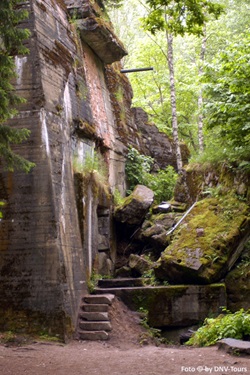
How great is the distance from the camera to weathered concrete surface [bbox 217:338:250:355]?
6.17m

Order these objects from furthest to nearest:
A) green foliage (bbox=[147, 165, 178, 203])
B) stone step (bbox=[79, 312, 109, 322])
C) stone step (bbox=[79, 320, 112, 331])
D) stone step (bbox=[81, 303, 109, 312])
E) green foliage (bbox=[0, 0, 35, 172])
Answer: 1. green foliage (bbox=[147, 165, 178, 203])
2. stone step (bbox=[81, 303, 109, 312])
3. stone step (bbox=[79, 312, 109, 322])
4. stone step (bbox=[79, 320, 112, 331])
5. green foliage (bbox=[0, 0, 35, 172])

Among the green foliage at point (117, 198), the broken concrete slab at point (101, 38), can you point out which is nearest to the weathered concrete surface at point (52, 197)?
the broken concrete slab at point (101, 38)

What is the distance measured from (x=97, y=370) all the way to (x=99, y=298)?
361 centimetres

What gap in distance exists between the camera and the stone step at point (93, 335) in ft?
27.8

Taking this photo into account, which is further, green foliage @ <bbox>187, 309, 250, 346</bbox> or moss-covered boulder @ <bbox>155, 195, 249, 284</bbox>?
moss-covered boulder @ <bbox>155, 195, 249, 284</bbox>

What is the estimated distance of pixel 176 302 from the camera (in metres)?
10.1

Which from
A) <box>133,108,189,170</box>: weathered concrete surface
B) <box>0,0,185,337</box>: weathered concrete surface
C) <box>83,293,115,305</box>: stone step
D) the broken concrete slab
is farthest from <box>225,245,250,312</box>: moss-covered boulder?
<box>133,108,189,170</box>: weathered concrete surface

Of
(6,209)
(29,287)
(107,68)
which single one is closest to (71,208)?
(6,209)

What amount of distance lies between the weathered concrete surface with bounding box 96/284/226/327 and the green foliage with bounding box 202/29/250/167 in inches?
151

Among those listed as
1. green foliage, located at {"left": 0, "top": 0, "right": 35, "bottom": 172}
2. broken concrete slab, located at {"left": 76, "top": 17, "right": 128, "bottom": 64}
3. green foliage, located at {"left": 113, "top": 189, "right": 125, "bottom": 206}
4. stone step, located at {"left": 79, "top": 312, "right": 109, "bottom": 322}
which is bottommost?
stone step, located at {"left": 79, "top": 312, "right": 109, "bottom": 322}

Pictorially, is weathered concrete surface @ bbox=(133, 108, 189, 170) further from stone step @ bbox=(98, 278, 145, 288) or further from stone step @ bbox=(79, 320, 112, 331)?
stone step @ bbox=(79, 320, 112, 331)

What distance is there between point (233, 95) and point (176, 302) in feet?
16.9

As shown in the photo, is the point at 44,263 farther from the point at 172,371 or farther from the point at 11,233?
the point at 172,371

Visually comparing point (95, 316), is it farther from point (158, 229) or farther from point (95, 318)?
point (158, 229)
